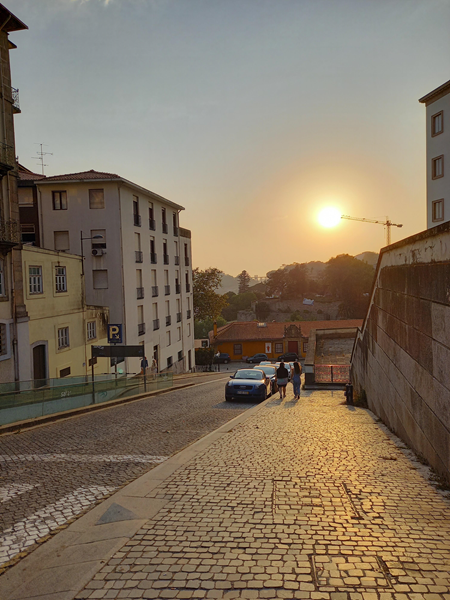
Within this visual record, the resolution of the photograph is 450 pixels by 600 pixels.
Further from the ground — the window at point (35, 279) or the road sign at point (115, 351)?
the window at point (35, 279)

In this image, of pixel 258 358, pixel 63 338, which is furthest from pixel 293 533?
pixel 258 358

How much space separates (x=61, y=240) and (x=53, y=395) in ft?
67.1

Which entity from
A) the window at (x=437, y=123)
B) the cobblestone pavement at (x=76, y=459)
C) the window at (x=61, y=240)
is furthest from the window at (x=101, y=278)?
the window at (x=437, y=123)

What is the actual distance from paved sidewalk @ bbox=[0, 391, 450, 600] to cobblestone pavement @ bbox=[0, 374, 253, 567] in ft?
1.60

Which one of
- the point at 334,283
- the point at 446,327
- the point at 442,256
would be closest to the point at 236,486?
the point at 446,327

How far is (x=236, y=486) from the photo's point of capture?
6020 mm

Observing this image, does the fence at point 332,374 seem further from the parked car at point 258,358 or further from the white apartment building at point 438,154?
the parked car at point 258,358

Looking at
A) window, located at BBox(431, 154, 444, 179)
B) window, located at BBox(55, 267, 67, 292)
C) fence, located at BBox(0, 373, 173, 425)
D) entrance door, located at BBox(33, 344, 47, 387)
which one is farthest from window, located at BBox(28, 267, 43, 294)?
window, located at BBox(431, 154, 444, 179)

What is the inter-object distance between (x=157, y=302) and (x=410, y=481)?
33.1 meters

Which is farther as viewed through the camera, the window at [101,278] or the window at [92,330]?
the window at [101,278]

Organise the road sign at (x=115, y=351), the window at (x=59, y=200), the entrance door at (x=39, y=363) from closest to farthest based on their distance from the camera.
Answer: the road sign at (x=115, y=351), the entrance door at (x=39, y=363), the window at (x=59, y=200)

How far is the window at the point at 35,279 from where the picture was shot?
69.7ft

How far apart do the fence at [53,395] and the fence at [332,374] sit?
323 inches

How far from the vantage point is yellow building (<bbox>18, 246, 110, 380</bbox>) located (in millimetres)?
20953
